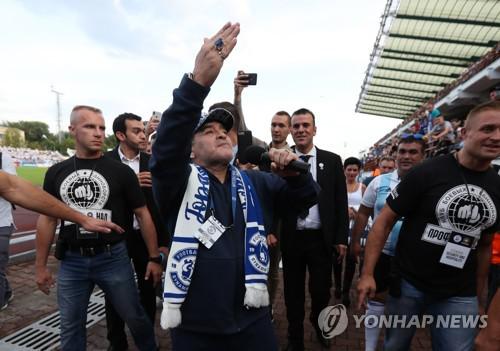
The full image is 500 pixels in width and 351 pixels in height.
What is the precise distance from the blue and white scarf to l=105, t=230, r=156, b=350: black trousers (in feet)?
5.38

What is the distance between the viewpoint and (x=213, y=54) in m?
1.34

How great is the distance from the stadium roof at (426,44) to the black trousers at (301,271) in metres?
16.7

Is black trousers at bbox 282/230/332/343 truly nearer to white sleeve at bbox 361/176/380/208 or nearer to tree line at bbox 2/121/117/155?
white sleeve at bbox 361/176/380/208

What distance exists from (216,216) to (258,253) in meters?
0.29

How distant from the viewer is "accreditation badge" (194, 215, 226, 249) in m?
1.57

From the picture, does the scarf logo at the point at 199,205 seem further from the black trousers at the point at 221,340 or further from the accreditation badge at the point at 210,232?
the black trousers at the point at 221,340

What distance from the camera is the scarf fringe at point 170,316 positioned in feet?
4.97

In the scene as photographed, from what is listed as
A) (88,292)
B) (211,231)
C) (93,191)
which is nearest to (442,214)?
(211,231)

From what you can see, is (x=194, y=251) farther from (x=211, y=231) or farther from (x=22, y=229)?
(x=22, y=229)

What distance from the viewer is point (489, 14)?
621 inches

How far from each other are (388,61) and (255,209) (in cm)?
2593

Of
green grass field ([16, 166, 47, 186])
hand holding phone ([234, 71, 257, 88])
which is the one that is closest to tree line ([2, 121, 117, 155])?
green grass field ([16, 166, 47, 186])

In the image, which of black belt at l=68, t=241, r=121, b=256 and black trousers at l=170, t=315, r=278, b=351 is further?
black belt at l=68, t=241, r=121, b=256

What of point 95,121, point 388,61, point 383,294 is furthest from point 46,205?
point 388,61
